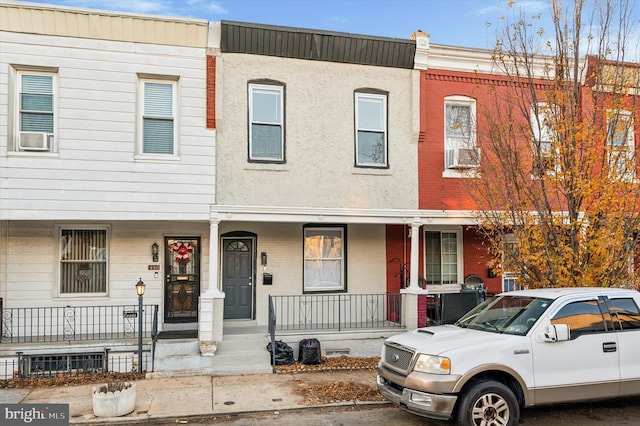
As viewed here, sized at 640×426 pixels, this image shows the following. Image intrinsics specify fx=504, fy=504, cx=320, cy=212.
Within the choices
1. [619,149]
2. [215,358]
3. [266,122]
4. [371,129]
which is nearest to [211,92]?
[266,122]

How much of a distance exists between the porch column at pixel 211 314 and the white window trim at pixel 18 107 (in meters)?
3.55

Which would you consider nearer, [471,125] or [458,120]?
[471,125]

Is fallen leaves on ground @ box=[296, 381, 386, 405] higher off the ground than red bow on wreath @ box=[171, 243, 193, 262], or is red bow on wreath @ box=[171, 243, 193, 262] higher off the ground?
red bow on wreath @ box=[171, 243, 193, 262]

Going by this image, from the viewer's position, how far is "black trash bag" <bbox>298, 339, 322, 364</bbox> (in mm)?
10367

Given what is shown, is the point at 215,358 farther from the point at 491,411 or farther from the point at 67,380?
the point at 491,411

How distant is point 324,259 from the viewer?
12.7 meters

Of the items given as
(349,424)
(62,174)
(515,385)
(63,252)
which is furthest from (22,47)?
(515,385)

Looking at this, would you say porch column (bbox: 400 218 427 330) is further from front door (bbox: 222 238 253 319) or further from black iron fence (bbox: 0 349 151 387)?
black iron fence (bbox: 0 349 151 387)

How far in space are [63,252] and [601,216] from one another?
1089cm

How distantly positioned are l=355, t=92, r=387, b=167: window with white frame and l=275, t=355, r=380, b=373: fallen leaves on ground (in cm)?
447

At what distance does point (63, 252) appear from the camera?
1127cm

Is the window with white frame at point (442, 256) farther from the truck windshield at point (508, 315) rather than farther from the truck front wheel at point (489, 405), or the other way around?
the truck front wheel at point (489, 405)

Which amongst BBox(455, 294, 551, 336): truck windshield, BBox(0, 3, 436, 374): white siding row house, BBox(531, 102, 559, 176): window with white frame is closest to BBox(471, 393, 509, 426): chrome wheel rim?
BBox(455, 294, 551, 336): truck windshield

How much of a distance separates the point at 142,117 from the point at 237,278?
4.29m
